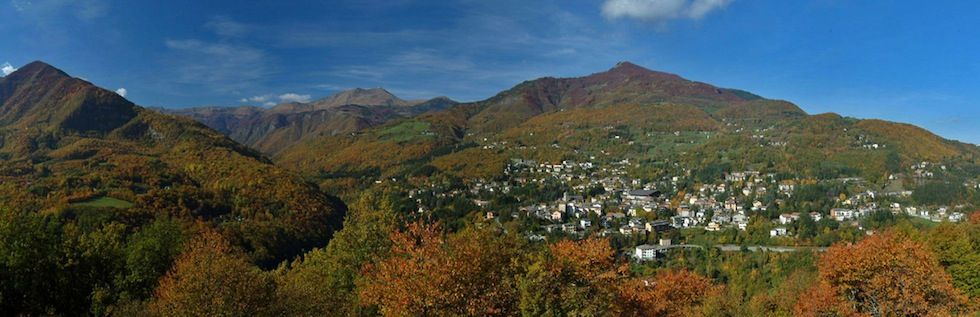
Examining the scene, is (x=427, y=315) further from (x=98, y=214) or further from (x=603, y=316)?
(x=98, y=214)

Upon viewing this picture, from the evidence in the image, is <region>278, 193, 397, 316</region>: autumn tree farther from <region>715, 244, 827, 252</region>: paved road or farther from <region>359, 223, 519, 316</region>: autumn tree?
<region>715, 244, 827, 252</region>: paved road

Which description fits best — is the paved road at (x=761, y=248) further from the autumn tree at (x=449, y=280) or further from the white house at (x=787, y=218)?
the autumn tree at (x=449, y=280)

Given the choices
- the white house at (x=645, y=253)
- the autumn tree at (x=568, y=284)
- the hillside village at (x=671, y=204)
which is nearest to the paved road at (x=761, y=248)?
the hillside village at (x=671, y=204)

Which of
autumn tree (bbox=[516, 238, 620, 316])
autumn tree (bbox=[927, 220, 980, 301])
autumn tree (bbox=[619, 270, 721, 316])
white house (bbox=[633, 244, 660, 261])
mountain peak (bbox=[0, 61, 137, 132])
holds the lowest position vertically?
white house (bbox=[633, 244, 660, 261])

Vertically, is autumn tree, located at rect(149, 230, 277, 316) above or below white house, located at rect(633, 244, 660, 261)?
above

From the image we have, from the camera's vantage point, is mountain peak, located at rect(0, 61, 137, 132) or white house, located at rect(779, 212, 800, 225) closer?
white house, located at rect(779, 212, 800, 225)

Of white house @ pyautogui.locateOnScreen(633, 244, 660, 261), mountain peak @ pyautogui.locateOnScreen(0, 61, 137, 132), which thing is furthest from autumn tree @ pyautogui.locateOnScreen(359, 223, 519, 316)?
mountain peak @ pyautogui.locateOnScreen(0, 61, 137, 132)

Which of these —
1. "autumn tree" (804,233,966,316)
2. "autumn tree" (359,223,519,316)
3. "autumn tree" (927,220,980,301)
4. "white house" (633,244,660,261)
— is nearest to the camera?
"autumn tree" (359,223,519,316)
